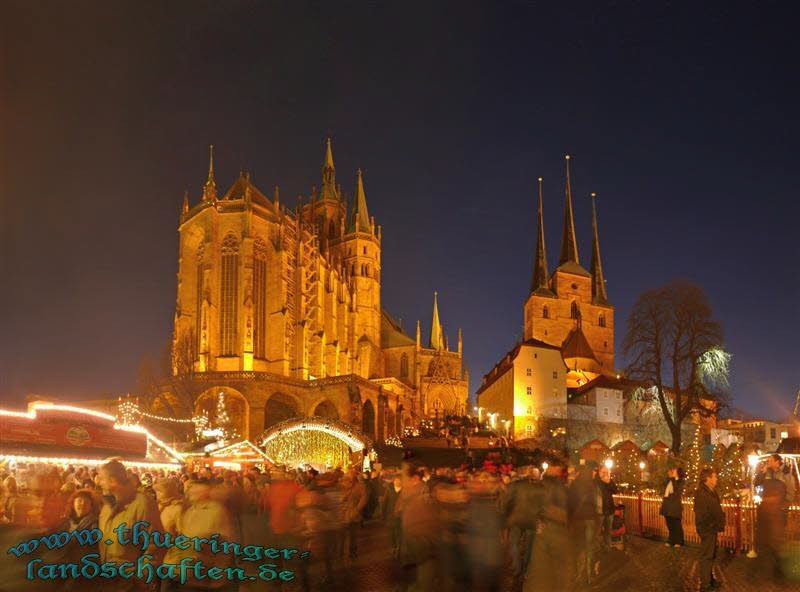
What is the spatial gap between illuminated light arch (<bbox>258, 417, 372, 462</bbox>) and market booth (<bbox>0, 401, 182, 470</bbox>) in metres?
13.9

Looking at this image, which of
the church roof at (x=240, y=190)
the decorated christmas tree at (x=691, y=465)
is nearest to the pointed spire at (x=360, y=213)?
the church roof at (x=240, y=190)

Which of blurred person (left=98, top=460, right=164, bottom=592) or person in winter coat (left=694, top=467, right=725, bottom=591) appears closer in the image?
blurred person (left=98, top=460, right=164, bottom=592)

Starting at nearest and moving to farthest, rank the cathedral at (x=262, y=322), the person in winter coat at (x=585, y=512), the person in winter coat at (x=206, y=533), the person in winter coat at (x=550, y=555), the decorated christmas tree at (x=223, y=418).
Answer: the person in winter coat at (x=206, y=533) < the person in winter coat at (x=550, y=555) < the person in winter coat at (x=585, y=512) < the decorated christmas tree at (x=223, y=418) < the cathedral at (x=262, y=322)

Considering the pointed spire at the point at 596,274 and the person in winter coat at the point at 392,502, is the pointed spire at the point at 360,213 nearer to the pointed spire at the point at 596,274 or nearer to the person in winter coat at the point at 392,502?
the pointed spire at the point at 596,274

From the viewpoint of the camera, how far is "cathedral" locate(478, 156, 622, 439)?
66625 mm

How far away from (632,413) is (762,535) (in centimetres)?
5899

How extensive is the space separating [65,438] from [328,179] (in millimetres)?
70916

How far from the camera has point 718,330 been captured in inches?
1492

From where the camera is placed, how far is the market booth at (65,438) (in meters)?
14.0

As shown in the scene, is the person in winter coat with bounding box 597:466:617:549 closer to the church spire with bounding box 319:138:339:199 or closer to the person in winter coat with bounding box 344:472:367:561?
the person in winter coat with bounding box 344:472:367:561

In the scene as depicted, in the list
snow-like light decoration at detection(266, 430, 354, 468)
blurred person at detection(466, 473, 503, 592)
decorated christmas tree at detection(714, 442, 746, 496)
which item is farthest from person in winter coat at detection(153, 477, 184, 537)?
snow-like light decoration at detection(266, 430, 354, 468)

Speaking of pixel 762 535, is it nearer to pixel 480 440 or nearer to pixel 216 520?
pixel 216 520

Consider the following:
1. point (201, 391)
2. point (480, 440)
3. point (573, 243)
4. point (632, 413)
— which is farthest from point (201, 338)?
point (573, 243)

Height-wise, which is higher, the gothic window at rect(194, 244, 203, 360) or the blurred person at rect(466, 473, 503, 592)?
the gothic window at rect(194, 244, 203, 360)
